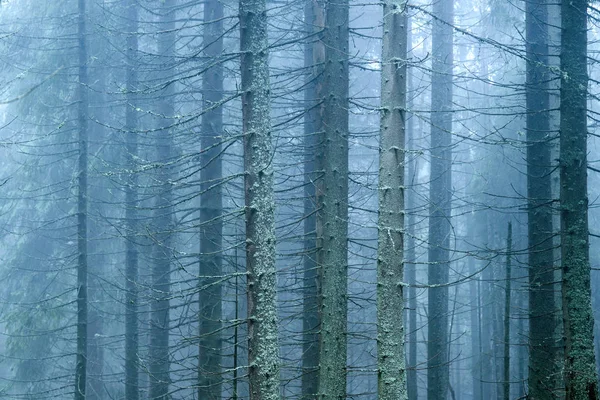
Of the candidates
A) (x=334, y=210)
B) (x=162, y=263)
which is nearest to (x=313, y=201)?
Answer: (x=334, y=210)

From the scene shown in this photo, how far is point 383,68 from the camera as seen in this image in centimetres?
730

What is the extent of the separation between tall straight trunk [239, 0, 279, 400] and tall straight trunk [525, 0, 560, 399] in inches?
181

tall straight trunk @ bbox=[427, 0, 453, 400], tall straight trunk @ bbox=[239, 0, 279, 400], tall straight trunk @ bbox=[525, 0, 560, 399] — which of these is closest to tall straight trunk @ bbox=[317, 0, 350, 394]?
tall straight trunk @ bbox=[239, 0, 279, 400]

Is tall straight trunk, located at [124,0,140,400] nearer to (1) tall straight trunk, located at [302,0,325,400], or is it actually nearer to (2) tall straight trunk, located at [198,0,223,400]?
(2) tall straight trunk, located at [198,0,223,400]

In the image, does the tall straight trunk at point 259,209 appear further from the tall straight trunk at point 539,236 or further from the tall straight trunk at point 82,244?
the tall straight trunk at point 82,244

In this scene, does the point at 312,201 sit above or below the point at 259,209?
above

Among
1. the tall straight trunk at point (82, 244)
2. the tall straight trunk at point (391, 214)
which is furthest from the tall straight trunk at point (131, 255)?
the tall straight trunk at point (391, 214)

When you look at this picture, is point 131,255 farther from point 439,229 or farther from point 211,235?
point 439,229

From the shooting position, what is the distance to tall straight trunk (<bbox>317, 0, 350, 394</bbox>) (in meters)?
8.20

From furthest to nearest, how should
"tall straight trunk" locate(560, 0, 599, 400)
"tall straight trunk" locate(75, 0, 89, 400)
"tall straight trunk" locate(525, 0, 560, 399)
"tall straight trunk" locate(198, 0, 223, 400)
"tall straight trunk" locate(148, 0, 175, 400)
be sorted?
"tall straight trunk" locate(148, 0, 175, 400), "tall straight trunk" locate(75, 0, 89, 400), "tall straight trunk" locate(198, 0, 223, 400), "tall straight trunk" locate(525, 0, 560, 399), "tall straight trunk" locate(560, 0, 599, 400)

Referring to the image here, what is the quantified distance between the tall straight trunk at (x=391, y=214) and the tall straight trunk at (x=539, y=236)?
10.7 ft

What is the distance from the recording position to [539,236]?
10359 millimetres

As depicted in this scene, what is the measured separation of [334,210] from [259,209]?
1.76 metres

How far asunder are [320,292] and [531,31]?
20.5 feet
